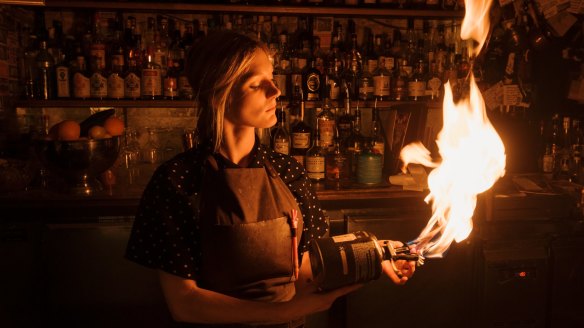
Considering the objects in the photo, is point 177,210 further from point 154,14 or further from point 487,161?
point 154,14

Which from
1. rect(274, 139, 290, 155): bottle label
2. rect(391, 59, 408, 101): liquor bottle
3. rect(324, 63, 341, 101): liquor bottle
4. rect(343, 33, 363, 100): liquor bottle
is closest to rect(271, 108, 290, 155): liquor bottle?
rect(274, 139, 290, 155): bottle label

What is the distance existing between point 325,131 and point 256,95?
5.11 feet

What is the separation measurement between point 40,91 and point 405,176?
2.06 m

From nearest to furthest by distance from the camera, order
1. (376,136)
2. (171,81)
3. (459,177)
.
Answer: (459,177)
(171,81)
(376,136)

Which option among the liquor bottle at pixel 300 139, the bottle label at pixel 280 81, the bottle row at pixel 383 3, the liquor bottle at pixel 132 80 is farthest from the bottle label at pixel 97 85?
the liquor bottle at pixel 300 139

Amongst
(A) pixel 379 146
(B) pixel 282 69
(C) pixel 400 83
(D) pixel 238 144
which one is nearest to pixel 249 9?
(B) pixel 282 69

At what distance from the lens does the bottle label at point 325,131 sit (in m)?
2.85

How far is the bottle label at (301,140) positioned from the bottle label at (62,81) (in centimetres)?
126

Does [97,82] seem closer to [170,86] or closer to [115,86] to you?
[115,86]

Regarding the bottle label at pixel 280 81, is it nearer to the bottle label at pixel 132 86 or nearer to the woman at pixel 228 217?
the bottle label at pixel 132 86

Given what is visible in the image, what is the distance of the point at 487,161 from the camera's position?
188 cm

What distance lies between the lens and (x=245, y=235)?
1326 millimetres

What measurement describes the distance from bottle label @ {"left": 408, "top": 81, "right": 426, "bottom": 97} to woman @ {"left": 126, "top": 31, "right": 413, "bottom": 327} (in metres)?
1.71

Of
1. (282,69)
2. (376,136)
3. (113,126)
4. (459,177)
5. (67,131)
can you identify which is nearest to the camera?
(459,177)
